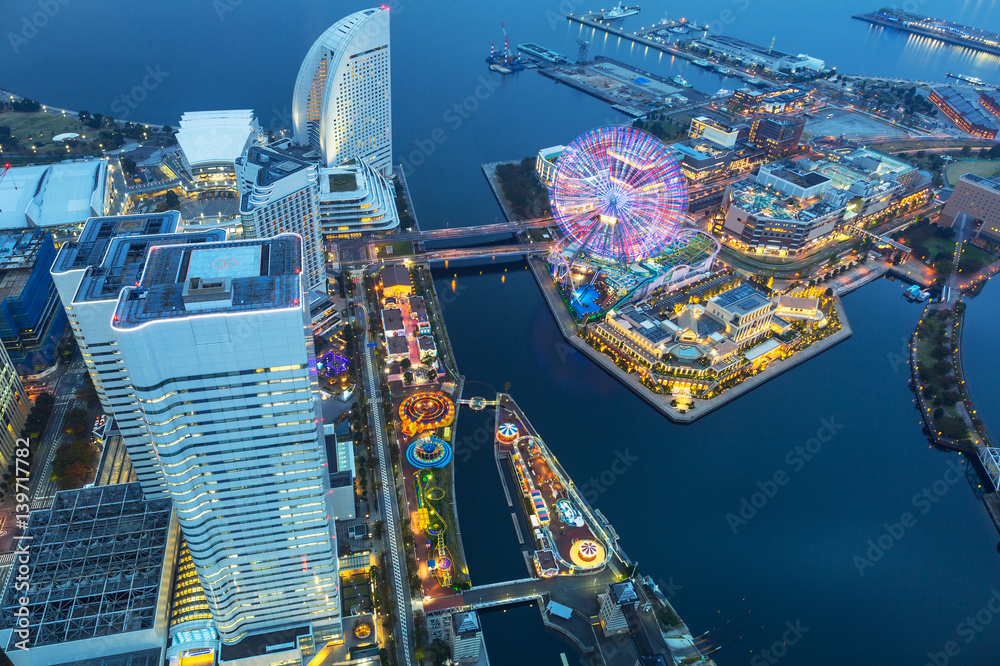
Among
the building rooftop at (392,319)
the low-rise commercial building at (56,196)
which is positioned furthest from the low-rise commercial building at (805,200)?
the low-rise commercial building at (56,196)

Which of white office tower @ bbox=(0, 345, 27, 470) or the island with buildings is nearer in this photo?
the island with buildings

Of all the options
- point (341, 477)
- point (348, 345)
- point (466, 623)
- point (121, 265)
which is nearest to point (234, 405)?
point (121, 265)

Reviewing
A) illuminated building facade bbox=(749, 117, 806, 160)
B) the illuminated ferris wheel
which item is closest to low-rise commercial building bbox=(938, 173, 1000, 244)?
illuminated building facade bbox=(749, 117, 806, 160)

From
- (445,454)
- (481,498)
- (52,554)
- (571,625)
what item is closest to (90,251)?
(52,554)

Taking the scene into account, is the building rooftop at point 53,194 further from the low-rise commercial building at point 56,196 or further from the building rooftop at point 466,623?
the building rooftop at point 466,623

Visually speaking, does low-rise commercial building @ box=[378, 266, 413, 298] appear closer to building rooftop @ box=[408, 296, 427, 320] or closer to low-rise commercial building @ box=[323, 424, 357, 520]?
building rooftop @ box=[408, 296, 427, 320]
